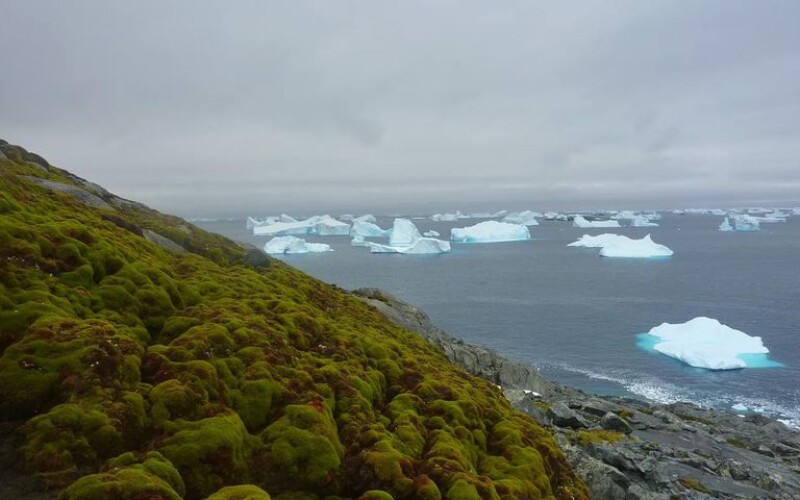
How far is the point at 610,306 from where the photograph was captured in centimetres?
9612

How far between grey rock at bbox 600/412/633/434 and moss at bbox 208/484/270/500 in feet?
91.2

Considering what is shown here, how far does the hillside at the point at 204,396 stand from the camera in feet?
33.6

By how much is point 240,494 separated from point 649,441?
99.3ft

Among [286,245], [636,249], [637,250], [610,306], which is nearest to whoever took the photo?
[610,306]

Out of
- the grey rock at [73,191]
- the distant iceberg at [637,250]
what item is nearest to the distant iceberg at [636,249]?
the distant iceberg at [637,250]

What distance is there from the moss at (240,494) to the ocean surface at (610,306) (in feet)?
177

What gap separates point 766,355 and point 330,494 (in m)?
72.7

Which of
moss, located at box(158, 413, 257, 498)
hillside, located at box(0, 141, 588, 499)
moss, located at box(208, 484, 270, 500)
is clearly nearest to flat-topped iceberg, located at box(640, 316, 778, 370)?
hillside, located at box(0, 141, 588, 499)

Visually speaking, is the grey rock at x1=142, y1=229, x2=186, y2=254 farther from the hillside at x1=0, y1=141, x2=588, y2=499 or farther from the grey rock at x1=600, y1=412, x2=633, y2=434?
the grey rock at x1=600, y1=412, x2=633, y2=434

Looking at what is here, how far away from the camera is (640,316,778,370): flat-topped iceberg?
6291cm

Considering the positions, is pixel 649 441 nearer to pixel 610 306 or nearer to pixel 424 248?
pixel 610 306

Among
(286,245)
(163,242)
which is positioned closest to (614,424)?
(163,242)

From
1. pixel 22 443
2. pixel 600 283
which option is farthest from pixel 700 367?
pixel 22 443

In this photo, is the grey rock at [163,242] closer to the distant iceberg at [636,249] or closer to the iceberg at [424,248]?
the iceberg at [424,248]
